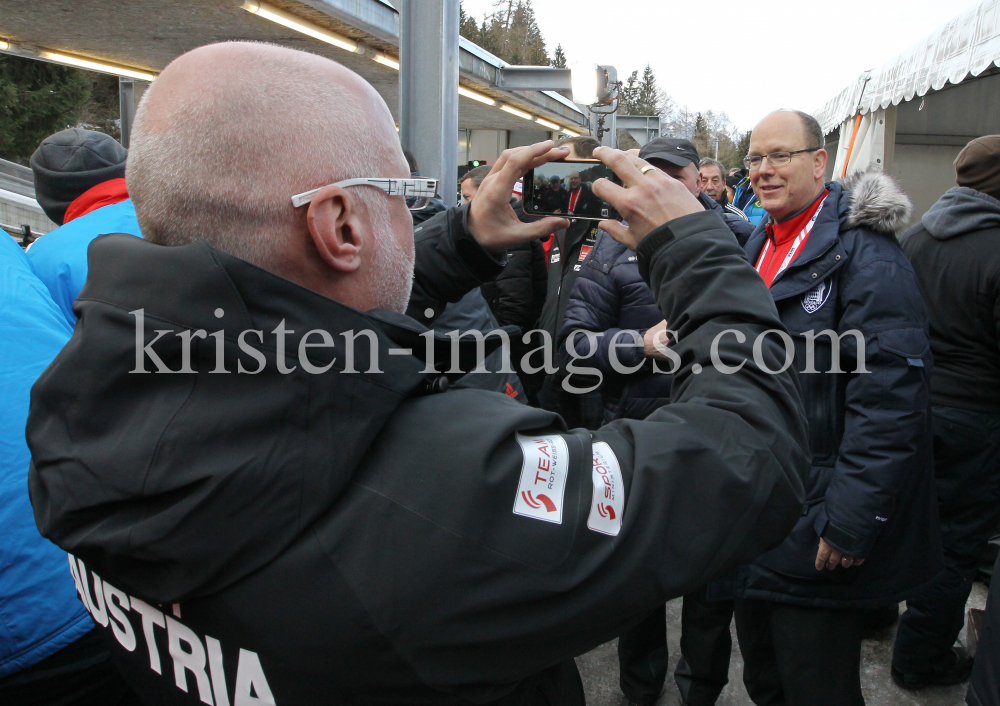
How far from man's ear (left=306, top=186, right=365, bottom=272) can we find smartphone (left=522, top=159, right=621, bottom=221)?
658 mm

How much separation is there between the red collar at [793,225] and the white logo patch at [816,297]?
42 centimetres

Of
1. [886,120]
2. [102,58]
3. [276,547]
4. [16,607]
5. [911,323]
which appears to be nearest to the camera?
[276,547]

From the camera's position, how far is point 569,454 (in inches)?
35.8

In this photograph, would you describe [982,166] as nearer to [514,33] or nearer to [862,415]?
[862,415]

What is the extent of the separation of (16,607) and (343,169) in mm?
1260

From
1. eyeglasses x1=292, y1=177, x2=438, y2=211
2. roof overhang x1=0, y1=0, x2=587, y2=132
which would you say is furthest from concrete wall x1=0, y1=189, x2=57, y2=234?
eyeglasses x1=292, y1=177, x2=438, y2=211

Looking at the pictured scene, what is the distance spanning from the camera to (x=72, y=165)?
2.60 meters

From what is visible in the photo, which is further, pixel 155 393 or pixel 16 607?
pixel 16 607

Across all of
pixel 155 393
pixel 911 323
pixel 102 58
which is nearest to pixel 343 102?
pixel 155 393

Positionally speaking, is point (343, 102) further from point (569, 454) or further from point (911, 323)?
point (911, 323)

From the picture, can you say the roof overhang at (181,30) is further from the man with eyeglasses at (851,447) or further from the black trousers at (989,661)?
the black trousers at (989,661)

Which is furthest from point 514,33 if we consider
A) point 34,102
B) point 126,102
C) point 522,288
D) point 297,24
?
point 522,288

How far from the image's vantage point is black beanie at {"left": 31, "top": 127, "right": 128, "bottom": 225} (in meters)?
2.60

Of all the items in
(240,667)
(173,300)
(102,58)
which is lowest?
(240,667)
